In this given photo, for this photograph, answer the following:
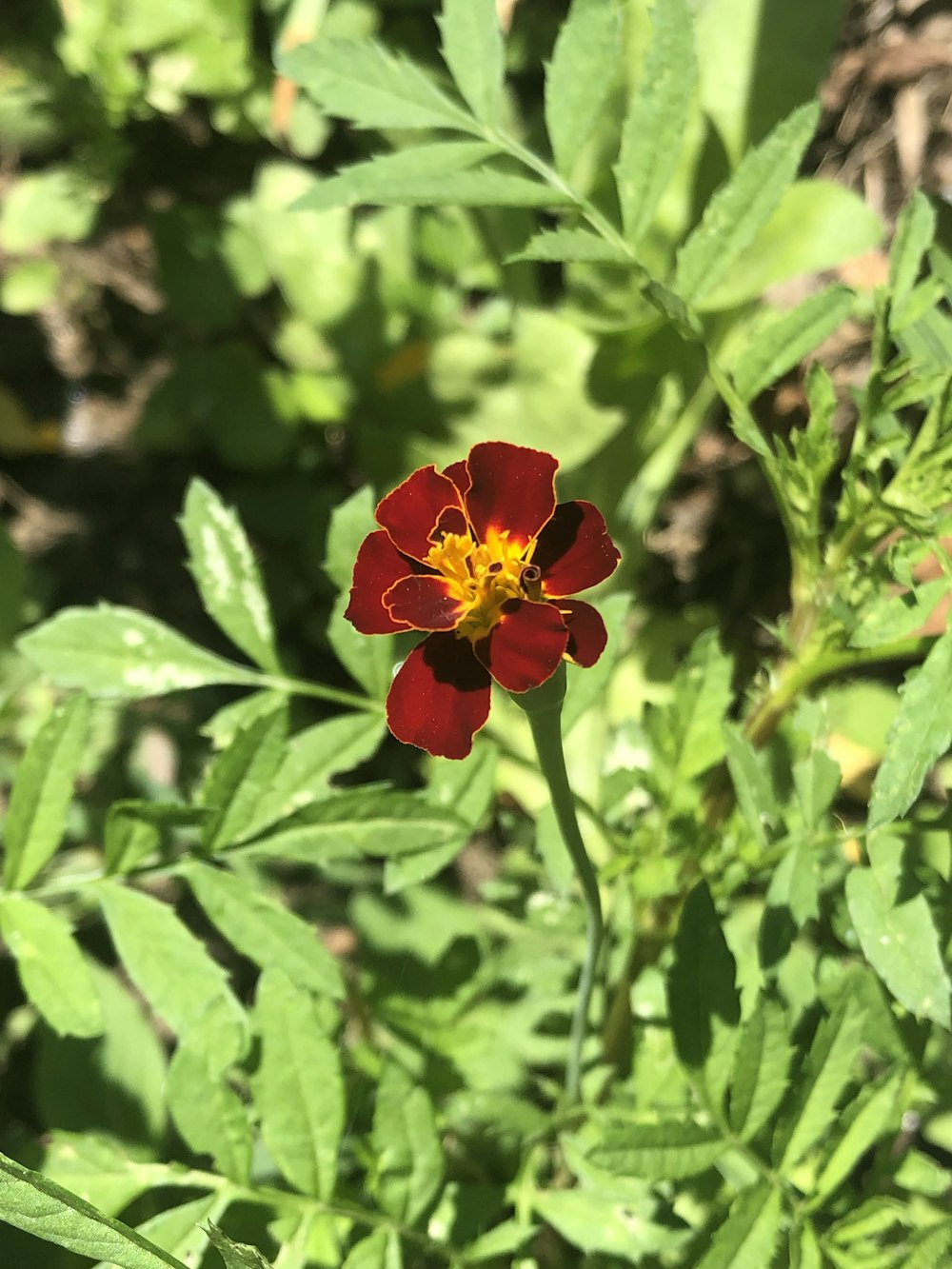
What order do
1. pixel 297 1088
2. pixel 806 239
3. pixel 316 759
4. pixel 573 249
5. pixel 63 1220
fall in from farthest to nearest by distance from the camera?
pixel 806 239
pixel 316 759
pixel 297 1088
pixel 573 249
pixel 63 1220

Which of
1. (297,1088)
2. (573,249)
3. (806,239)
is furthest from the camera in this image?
(806,239)

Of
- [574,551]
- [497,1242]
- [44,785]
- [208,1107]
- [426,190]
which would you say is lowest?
[497,1242]

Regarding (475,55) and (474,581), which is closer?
(474,581)

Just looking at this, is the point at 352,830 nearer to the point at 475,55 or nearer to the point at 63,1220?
the point at 63,1220

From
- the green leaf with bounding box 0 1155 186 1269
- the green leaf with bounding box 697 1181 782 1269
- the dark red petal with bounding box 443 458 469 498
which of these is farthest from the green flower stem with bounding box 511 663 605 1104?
the green leaf with bounding box 0 1155 186 1269

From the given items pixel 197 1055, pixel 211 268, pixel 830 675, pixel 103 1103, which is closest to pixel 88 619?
pixel 197 1055

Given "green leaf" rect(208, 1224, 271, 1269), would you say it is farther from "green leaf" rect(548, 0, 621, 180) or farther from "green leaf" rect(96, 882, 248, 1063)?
"green leaf" rect(548, 0, 621, 180)

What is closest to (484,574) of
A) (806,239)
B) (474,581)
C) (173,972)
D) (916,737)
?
(474,581)

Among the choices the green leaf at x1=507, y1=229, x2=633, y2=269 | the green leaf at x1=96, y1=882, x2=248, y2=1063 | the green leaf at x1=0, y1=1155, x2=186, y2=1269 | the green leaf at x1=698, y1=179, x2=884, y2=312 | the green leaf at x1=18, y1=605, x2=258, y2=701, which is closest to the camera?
the green leaf at x1=0, y1=1155, x2=186, y2=1269
